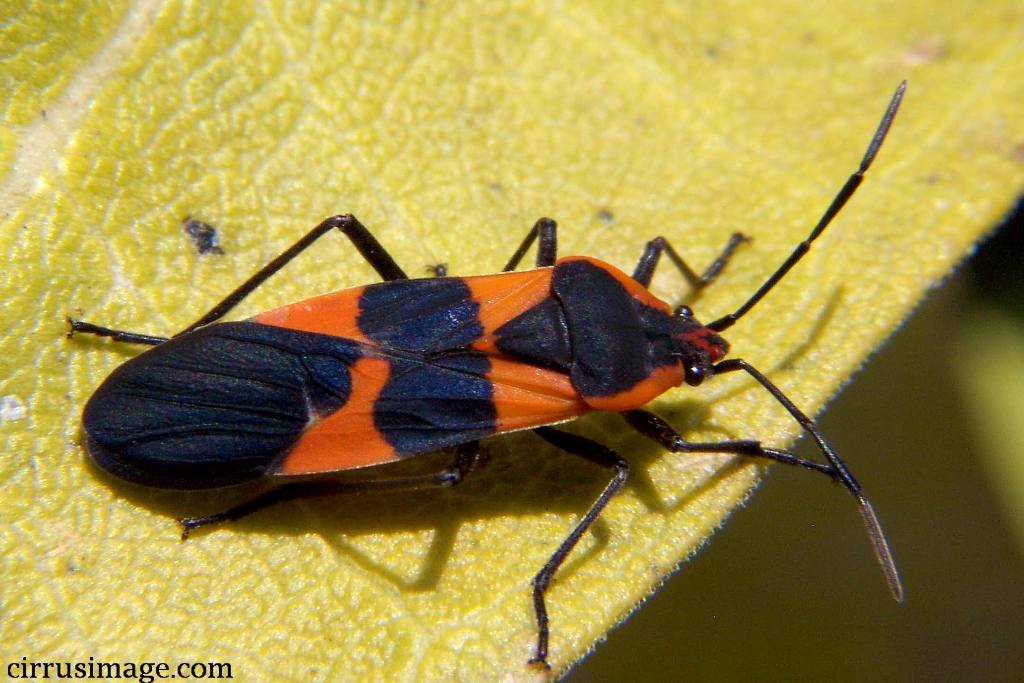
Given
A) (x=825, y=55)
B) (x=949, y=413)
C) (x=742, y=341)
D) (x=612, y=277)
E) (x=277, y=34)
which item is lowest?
(x=949, y=413)

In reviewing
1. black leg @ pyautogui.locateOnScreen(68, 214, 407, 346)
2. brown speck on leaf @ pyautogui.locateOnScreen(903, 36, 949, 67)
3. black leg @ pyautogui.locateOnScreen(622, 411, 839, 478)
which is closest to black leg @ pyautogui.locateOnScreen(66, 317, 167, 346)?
black leg @ pyautogui.locateOnScreen(68, 214, 407, 346)

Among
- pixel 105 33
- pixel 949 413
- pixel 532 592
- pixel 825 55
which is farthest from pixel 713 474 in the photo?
pixel 105 33

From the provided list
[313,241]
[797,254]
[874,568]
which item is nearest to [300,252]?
[313,241]

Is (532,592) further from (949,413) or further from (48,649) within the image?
(949,413)

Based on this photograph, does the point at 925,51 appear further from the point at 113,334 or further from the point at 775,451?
the point at 113,334

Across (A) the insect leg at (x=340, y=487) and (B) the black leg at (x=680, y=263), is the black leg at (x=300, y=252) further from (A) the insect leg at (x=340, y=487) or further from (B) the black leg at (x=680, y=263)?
(B) the black leg at (x=680, y=263)

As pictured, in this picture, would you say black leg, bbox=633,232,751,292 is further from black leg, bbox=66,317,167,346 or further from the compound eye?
black leg, bbox=66,317,167,346

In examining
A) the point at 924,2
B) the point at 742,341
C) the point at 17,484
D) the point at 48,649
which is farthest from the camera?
the point at 924,2
